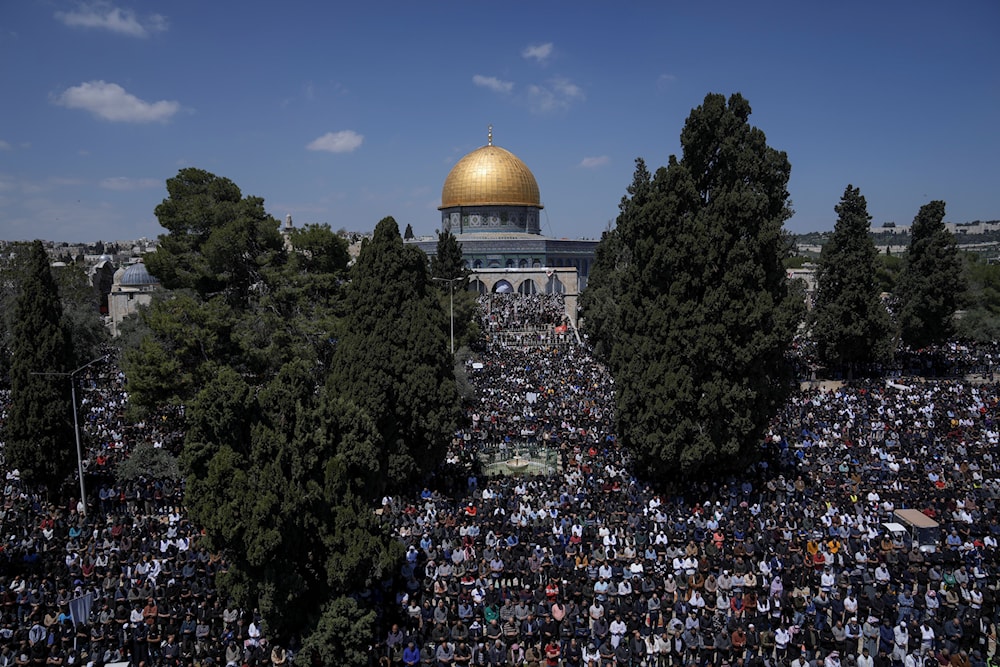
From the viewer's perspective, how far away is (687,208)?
1634 centimetres

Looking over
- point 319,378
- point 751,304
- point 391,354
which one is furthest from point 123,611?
point 751,304

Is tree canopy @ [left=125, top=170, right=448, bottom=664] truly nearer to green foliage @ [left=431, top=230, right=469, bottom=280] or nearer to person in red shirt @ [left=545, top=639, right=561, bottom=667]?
person in red shirt @ [left=545, top=639, right=561, bottom=667]

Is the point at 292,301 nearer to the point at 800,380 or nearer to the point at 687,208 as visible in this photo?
the point at 687,208

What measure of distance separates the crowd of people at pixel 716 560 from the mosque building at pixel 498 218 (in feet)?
117

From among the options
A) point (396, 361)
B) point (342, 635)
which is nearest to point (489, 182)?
point (396, 361)

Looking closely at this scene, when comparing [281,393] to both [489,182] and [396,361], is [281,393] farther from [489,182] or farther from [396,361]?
[489,182]

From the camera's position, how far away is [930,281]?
3212 centimetres

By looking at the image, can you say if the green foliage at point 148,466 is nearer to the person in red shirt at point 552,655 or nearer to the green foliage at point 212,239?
the green foliage at point 212,239

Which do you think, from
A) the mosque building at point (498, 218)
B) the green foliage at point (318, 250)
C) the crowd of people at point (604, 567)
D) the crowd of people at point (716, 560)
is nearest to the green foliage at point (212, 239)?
the green foliage at point (318, 250)

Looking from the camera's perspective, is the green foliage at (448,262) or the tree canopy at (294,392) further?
the green foliage at (448,262)

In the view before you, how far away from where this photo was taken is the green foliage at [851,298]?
29.1 m

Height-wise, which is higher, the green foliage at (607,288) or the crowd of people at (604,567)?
the green foliage at (607,288)

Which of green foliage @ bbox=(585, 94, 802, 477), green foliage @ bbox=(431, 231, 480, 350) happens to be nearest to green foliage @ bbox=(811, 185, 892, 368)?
green foliage @ bbox=(585, 94, 802, 477)

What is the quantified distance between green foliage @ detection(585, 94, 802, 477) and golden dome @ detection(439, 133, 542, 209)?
41.4 metres
